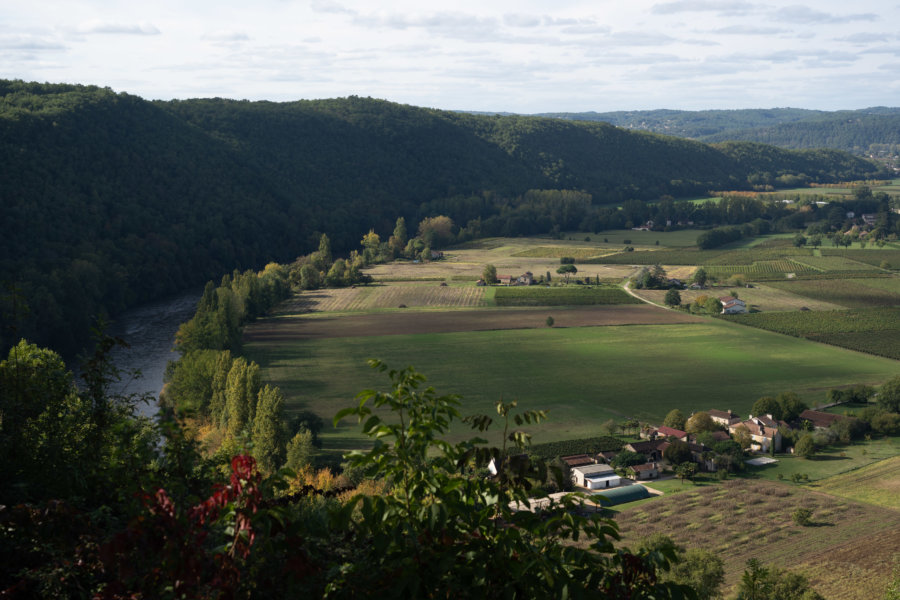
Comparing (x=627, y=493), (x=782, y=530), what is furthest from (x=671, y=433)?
(x=782, y=530)

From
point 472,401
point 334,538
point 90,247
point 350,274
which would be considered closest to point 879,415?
point 472,401

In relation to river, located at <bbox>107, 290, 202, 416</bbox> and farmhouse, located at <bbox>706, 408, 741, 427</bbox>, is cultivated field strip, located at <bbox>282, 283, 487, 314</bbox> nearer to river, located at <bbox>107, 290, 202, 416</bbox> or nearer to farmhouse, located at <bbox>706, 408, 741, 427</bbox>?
Answer: river, located at <bbox>107, 290, 202, 416</bbox>

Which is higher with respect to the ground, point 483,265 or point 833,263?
point 833,263

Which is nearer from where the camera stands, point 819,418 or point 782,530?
point 782,530

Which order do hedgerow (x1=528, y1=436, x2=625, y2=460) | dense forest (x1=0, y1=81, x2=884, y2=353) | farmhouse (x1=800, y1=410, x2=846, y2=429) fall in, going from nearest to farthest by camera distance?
hedgerow (x1=528, y1=436, x2=625, y2=460) → farmhouse (x1=800, y1=410, x2=846, y2=429) → dense forest (x1=0, y1=81, x2=884, y2=353)

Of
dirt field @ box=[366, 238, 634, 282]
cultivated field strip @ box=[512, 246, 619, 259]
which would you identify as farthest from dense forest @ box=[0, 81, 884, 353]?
cultivated field strip @ box=[512, 246, 619, 259]

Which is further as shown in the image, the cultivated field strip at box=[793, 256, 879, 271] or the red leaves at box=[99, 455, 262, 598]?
the cultivated field strip at box=[793, 256, 879, 271]

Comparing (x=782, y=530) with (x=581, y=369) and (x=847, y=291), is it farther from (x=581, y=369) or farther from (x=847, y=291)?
(x=847, y=291)
